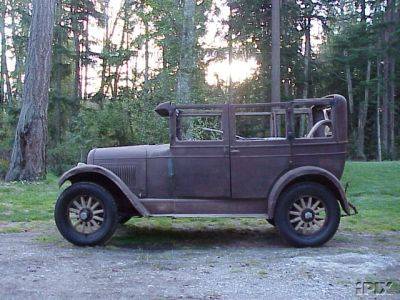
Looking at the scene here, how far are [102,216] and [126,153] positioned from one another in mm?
953

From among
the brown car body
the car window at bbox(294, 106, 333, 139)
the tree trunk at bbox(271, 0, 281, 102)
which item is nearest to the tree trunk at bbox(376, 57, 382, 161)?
the tree trunk at bbox(271, 0, 281, 102)

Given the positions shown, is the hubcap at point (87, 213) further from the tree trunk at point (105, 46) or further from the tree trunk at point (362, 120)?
the tree trunk at point (362, 120)

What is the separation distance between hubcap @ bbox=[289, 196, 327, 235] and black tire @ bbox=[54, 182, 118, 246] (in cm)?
238

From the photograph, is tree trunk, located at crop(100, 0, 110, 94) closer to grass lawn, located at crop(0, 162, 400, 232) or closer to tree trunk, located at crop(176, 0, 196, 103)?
tree trunk, located at crop(176, 0, 196, 103)

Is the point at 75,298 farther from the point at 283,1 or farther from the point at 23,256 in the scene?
the point at 283,1

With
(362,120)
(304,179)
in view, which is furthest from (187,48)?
(362,120)

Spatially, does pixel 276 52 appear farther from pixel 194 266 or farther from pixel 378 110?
pixel 378 110

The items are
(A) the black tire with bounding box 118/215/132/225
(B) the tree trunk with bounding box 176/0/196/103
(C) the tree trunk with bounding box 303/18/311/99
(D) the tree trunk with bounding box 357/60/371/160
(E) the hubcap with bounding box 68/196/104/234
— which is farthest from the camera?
(D) the tree trunk with bounding box 357/60/371/160

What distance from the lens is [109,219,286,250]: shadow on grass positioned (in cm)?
702

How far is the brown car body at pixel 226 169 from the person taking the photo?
6.76 metres

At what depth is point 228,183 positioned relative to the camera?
6.79 meters

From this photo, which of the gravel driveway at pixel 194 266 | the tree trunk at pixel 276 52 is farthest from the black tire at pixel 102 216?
the tree trunk at pixel 276 52

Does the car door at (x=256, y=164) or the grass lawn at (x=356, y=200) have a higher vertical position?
the car door at (x=256, y=164)

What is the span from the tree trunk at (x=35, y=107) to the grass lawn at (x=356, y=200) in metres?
0.84
